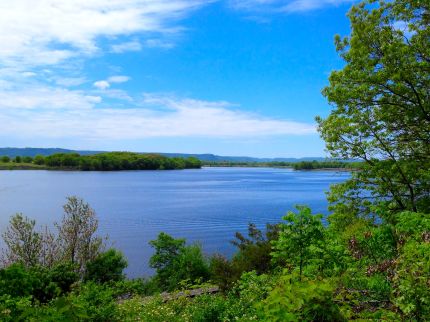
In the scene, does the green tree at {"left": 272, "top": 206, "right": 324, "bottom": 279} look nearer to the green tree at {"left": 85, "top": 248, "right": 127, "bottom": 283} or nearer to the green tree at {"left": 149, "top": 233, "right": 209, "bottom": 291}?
the green tree at {"left": 149, "top": 233, "right": 209, "bottom": 291}

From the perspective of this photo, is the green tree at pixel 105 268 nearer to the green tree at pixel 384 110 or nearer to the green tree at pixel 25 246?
the green tree at pixel 25 246

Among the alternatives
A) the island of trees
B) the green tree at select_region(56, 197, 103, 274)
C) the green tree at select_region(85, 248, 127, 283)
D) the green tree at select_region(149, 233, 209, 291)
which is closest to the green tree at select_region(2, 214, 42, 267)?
the island of trees

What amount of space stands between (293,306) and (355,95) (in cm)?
1257

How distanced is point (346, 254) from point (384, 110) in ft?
31.9

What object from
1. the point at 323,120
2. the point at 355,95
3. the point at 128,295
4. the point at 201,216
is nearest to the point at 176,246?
the point at 128,295

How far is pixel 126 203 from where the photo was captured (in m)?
70.7

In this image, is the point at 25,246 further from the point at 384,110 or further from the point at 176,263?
the point at 384,110

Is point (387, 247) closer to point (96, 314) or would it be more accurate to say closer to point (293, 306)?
point (293, 306)

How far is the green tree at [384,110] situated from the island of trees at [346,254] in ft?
0.13

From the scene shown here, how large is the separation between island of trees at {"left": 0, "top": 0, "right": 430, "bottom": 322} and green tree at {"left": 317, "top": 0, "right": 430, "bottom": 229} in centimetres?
4

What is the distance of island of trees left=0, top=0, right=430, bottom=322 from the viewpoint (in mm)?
4465

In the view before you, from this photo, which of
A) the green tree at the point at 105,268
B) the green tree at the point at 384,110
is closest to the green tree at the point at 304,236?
the green tree at the point at 384,110

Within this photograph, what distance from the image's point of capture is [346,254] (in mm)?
7145

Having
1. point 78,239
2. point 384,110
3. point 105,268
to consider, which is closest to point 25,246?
point 78,239
